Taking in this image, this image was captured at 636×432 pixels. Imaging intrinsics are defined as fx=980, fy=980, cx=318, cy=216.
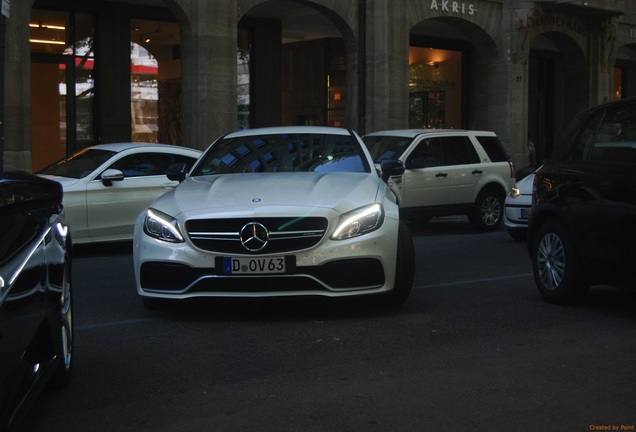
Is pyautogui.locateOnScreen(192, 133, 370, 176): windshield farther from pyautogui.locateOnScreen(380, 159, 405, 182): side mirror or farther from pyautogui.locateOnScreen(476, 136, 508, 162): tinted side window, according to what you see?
pyautogui.locateOnScreen(476, 136, 508, 162): tinted side window

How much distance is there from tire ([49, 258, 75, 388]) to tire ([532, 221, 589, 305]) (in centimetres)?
430

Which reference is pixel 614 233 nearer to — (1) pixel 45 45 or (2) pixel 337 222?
(2) pixel 337 222

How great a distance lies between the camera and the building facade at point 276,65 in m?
22.0

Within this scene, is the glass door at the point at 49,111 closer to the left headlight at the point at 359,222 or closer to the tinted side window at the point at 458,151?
the tinted side window at the point at 458,151

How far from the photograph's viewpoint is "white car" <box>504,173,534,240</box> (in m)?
14.6

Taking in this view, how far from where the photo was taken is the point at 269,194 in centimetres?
748

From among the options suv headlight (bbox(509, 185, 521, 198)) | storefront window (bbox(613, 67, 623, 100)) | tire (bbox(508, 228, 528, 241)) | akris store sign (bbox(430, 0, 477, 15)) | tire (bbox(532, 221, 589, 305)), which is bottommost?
tire (bbox(508, 228, 528, 241))

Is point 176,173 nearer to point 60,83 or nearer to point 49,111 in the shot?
point 49,111

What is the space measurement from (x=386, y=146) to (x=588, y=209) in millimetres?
9467

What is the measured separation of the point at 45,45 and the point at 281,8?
6.44 m

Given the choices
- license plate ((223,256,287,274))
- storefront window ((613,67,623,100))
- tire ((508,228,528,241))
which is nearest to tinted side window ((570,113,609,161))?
license plate ((223,256,287,274))

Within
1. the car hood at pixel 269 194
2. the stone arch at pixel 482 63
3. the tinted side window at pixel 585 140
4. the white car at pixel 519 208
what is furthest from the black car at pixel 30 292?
the stone arch at pixel 482 63

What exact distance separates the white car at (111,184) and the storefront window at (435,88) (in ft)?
62.3

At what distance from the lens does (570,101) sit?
113 feet
